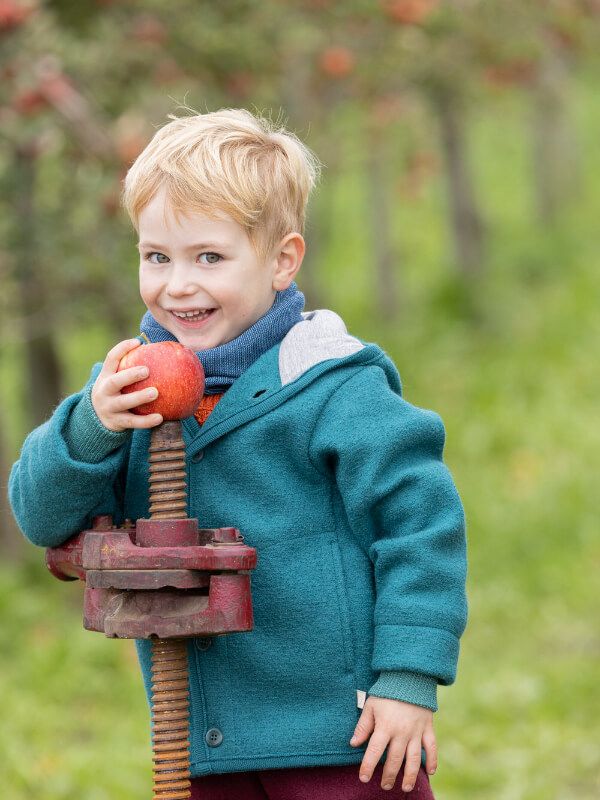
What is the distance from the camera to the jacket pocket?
236 centimetres

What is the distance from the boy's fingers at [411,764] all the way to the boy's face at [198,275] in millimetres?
775

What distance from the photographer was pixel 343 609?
7.76 feet

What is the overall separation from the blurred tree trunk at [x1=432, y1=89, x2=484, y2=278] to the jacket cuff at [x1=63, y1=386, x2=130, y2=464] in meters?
10.0

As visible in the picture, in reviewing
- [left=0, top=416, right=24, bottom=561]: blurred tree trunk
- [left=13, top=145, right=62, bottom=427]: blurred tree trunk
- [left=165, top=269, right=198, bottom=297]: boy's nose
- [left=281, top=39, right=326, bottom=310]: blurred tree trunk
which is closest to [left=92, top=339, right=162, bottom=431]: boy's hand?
[left=165, top=269, right=198, bottom=297]: boy's nose

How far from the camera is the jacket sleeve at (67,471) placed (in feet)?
7.52

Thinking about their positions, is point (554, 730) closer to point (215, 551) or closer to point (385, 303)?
point (215, 551)

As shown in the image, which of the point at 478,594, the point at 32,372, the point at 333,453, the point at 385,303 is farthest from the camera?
the point at 385,303

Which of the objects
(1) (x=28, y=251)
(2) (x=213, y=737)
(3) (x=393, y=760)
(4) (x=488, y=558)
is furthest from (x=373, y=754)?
(4) (x=488, y=558)

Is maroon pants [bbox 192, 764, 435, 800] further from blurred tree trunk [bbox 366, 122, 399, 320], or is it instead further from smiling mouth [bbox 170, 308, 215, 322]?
blurred tree trunk [bbox 366, 122, 399, 320]

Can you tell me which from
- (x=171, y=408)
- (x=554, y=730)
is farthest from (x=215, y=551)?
(x=554, y=730)

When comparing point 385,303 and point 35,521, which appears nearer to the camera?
point 35,521

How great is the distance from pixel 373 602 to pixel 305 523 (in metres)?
0.18

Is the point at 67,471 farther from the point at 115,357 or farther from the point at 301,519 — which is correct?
the point at 301,519

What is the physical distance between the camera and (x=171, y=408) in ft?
7.12
